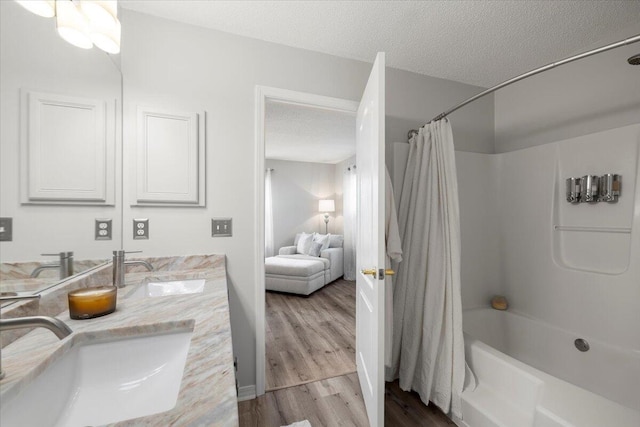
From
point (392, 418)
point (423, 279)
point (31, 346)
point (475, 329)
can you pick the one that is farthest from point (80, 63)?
point (475, 329)

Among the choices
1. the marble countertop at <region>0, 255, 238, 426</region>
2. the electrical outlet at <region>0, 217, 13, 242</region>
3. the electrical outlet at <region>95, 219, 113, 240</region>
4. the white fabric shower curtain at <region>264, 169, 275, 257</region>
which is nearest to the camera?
the marble countertop at <region>0, 255, 238, 426</region>

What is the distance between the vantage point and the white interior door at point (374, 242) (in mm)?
1258

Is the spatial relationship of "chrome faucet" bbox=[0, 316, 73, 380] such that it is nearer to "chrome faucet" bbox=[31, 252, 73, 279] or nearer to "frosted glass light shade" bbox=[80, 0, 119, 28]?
"chrome faucet" bbox=[31, 252, 73, 279]

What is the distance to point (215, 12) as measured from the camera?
1488 mm

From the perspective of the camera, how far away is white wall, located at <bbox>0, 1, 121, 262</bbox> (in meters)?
0.61

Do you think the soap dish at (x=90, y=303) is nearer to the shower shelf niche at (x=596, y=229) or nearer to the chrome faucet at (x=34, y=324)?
the chrome faucet at (x=34, y=324)

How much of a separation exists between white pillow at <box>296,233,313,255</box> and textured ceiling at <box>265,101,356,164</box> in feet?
5.56

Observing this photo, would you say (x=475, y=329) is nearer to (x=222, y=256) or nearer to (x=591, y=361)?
(x=591, y=361)

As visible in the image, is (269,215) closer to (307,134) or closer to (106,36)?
(307,134)

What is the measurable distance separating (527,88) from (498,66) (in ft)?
1.16

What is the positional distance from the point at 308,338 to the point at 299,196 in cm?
370

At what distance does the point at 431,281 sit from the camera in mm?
1614

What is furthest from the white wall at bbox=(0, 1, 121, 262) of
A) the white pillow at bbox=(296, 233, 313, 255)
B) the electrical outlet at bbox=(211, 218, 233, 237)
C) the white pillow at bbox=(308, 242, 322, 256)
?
the white pillow at bbox=(296, 233, 313, 255)

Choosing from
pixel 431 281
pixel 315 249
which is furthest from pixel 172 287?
pixel 315 249
